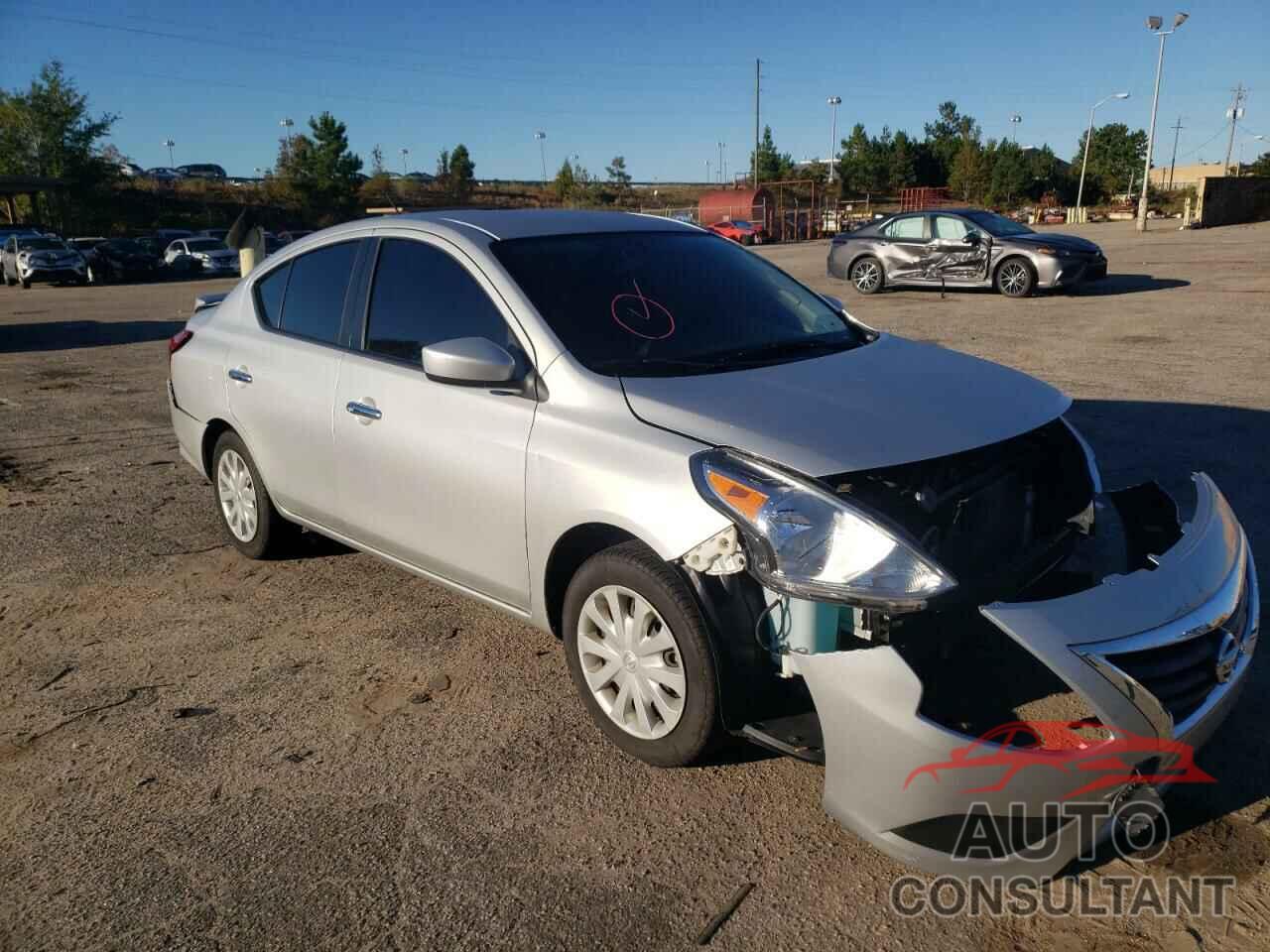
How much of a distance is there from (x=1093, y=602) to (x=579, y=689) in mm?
1636

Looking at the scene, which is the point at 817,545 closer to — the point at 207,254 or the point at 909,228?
the point at 909,228

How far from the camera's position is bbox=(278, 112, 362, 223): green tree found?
60.8m

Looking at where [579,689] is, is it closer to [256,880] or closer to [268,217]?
[256,880]

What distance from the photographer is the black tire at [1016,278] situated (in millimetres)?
15938

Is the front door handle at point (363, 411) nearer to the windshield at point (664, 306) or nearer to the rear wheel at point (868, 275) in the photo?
the windshield at point (664, 306)

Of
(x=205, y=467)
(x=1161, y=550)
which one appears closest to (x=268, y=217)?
(x=205, y=467)

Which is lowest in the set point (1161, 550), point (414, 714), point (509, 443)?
point (414, 714)

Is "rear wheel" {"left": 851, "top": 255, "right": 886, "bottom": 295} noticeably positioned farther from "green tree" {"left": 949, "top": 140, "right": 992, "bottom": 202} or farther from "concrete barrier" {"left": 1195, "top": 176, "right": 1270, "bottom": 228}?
"green tree" {"left": 949, "top": 140, "right": 992, "bottom": 202}

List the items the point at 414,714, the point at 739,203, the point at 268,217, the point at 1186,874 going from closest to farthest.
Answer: the point at 1186,874 → the point at 414,714 → the point at 739,203 → the point at 268,217

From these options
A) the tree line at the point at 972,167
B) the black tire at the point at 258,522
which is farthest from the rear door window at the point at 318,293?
the tree line at the point at 972,167

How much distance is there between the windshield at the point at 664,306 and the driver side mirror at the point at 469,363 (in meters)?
0.25

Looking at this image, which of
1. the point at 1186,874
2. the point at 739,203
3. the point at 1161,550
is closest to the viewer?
the point at 1186,874

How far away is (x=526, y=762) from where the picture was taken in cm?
320

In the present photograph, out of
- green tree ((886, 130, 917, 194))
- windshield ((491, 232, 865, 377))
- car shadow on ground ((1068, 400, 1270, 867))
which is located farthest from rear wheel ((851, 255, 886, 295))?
green tree ((886, 130, 917, 194))
